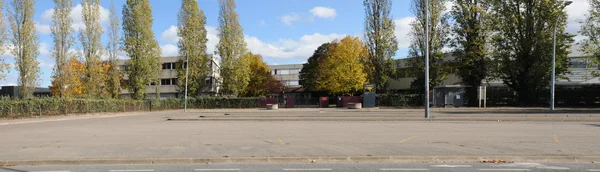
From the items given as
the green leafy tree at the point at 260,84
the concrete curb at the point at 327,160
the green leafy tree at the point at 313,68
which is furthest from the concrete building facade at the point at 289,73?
the concrete curb at the point at 327,160

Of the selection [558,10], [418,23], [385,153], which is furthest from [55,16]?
[558,10]

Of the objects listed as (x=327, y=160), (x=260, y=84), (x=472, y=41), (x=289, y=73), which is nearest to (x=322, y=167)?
(x=327, y=160)

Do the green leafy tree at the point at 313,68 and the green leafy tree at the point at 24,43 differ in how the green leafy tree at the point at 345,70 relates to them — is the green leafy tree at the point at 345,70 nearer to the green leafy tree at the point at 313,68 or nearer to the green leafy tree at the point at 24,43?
the green leafy tree at the point at 313,68

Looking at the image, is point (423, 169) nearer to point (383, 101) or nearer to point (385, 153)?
point (385, 153)

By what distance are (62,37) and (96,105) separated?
9.01 meters

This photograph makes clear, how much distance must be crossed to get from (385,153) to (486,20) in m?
37.5

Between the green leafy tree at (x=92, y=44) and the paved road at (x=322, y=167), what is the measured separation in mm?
40201

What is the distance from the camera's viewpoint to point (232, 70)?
53438mm

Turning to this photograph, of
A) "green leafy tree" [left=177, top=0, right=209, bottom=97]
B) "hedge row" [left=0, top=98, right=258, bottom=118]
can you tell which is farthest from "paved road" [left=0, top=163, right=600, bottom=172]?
"green leafy tree" [left=177, top=0, right=209, bottom=97]

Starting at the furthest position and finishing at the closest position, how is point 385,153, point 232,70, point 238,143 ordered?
point 232,70, point 238,143, point 385,153

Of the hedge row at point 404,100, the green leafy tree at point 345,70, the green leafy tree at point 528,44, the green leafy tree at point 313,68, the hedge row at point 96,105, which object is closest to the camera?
the hedge row at point 96,105

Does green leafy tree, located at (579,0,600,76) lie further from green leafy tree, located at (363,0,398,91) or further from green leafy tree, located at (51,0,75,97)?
green leafy tree, located at (51,0,75,97)

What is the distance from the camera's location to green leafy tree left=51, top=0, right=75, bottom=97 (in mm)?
39875

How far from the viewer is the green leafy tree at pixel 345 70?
56875 millimetres
